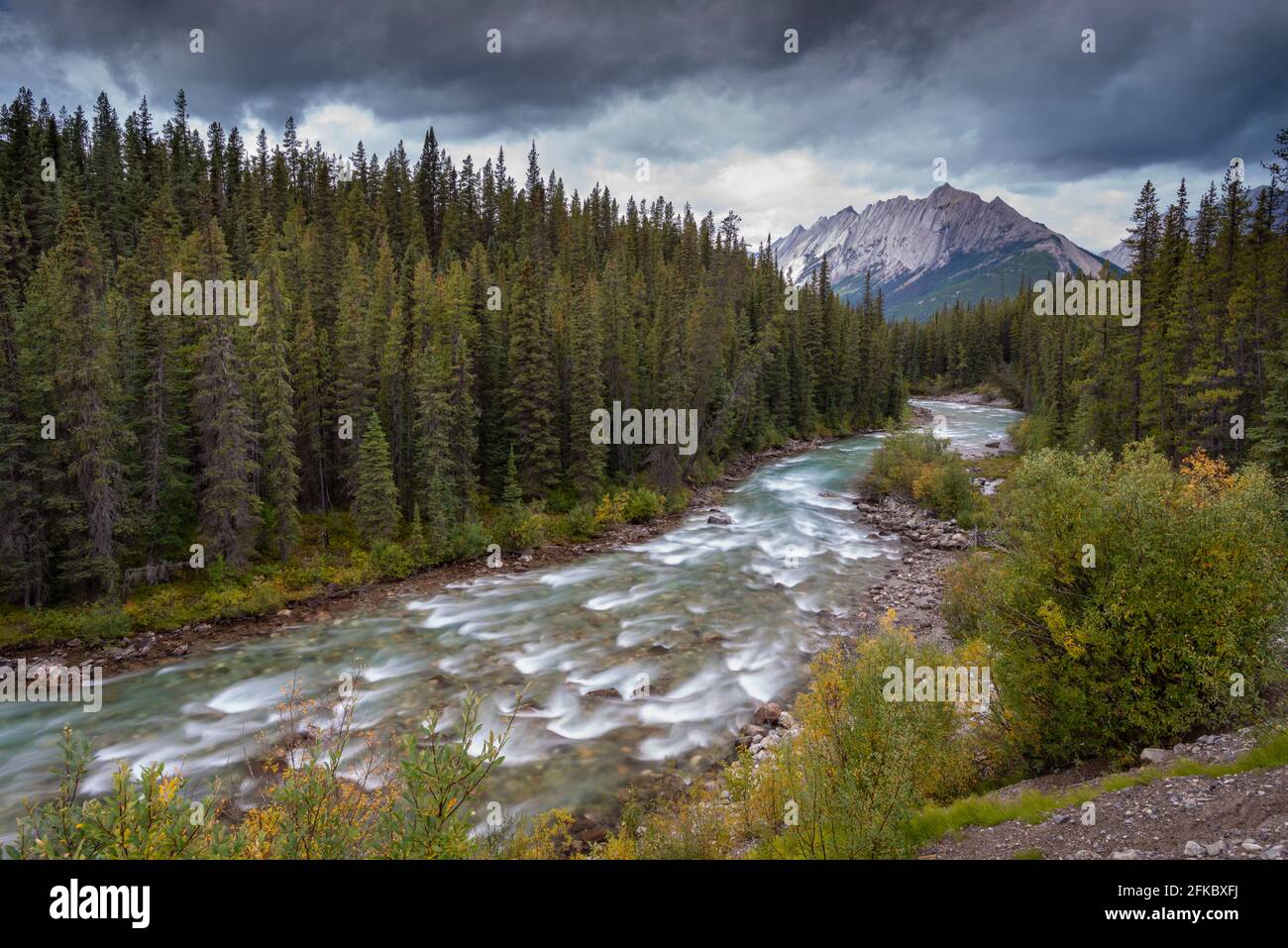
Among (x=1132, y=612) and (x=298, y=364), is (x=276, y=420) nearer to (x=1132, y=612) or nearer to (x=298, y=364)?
(x=298, y=364)

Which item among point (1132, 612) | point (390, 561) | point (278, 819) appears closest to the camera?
point (278, 819)

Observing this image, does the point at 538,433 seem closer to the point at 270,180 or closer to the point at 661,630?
the point at 661,630

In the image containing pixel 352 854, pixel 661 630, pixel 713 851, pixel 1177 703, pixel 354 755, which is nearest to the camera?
pixel 352 854

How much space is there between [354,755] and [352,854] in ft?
45.0

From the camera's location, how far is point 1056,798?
38.2 feet

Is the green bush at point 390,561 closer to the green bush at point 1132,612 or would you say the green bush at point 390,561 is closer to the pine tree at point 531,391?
the pine tree at point 531,391

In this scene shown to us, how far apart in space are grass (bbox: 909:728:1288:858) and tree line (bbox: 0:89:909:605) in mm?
33051

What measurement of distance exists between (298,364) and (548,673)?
3100 centimetres

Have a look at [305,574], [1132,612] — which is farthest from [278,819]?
[305,574]

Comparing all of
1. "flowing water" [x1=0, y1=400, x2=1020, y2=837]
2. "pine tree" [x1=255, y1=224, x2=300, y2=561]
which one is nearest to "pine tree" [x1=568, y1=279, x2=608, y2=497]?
"flowing water" [x1=0, y1=400, x2=1020, y2=837]

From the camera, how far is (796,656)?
2603cm

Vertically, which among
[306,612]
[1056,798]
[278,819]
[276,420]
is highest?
[276,420]

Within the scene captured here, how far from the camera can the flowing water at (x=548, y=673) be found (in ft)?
64.3
